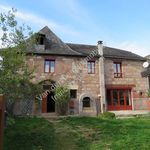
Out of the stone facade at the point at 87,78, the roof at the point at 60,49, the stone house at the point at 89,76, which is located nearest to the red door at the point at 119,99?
the stone house at the point at 89,76

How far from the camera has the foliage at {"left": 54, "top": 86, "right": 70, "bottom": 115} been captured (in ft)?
56.9

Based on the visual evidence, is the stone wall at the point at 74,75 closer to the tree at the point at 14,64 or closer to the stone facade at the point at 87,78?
the stone facade at the point at 87,78

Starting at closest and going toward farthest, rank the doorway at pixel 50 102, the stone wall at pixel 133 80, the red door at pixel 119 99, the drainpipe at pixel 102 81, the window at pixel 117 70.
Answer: the doorway at pixel 50 102 < the drainpipe at pixel 102 81 < the red door at pixel 119 99 < the stone wall at pixel 133 80 < the window at pixel 117 70

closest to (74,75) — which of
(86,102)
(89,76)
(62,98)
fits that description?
(89,76)

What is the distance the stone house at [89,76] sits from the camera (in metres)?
18.5

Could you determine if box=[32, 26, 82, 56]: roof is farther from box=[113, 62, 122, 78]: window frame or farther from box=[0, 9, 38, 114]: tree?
box=[0, 9, 38, 114]: tree

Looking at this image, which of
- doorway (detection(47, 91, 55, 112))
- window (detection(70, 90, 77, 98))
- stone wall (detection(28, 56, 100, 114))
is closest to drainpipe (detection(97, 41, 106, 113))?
stone wall (detection(28, 56, 100, 114))

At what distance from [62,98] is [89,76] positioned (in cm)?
377

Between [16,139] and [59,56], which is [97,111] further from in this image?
[16,139]

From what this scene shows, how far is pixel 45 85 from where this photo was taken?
18.3m

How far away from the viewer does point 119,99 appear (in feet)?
67.7

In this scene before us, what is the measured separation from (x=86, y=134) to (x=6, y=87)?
4.07 metres

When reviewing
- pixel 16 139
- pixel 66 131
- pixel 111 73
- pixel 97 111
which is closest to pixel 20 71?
pixel 16 139

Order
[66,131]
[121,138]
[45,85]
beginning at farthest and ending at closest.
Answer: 1. [45,85]
2. [66,131]
3. [121,138]
